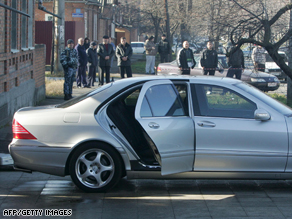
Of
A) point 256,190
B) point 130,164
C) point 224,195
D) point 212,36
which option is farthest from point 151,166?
point 212,36

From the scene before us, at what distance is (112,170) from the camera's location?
552cm

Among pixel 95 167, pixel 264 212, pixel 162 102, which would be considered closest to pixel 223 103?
pixel 162 102

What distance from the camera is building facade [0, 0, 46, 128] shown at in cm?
1002

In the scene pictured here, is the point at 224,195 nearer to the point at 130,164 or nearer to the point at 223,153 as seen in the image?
the point at 223,153

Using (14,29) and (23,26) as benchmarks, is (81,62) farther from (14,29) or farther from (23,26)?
(14,29)

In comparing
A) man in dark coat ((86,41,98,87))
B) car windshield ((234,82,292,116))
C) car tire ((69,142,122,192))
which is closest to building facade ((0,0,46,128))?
man in dark coat ((86,41,98,87))

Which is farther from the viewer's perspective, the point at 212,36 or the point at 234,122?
the point at 212,36

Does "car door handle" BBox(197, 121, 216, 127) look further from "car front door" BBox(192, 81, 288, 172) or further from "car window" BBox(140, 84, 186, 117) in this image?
"car window" BBox(140, 84, 186, 117)

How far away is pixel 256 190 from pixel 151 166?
4.65 ft

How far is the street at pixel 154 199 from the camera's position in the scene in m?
4.90

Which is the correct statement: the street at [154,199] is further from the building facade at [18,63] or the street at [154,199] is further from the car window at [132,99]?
the building facade at [18,63]

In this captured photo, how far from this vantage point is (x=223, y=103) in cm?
574

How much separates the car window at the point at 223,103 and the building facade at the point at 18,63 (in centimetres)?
541

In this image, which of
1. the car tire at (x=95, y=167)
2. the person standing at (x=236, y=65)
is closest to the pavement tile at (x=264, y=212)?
the car tire at (x=95, y=167)
